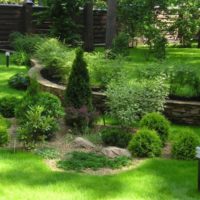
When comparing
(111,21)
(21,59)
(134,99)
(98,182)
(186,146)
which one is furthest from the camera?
(111,21)

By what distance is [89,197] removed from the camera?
589 centimetres

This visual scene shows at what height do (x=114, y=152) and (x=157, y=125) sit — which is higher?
(x=157, y=125)

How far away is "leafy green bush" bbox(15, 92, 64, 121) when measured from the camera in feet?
27.1

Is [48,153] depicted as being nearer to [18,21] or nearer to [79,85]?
[79,85]

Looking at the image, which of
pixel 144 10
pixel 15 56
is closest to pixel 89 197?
pixel 15 56

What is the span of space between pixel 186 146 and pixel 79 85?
2325mm

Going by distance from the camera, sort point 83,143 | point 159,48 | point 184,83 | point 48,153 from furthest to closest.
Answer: point 159,48 < point 184,83 < point 83,143 < point 48,153

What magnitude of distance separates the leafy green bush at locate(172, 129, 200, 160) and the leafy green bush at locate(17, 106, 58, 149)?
2049mm

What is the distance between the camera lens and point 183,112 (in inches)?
376

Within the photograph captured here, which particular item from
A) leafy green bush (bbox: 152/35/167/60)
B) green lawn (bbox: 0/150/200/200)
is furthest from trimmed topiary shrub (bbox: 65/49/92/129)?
leafy green bush (bbox: 152/35/167/60)

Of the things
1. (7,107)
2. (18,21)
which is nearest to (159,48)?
(18,21)

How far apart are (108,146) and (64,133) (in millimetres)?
1056

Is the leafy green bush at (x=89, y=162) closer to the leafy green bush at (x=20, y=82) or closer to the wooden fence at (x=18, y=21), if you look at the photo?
the leafy green bush at (x=20, y=82)

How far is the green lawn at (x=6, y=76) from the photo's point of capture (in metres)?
12.2
